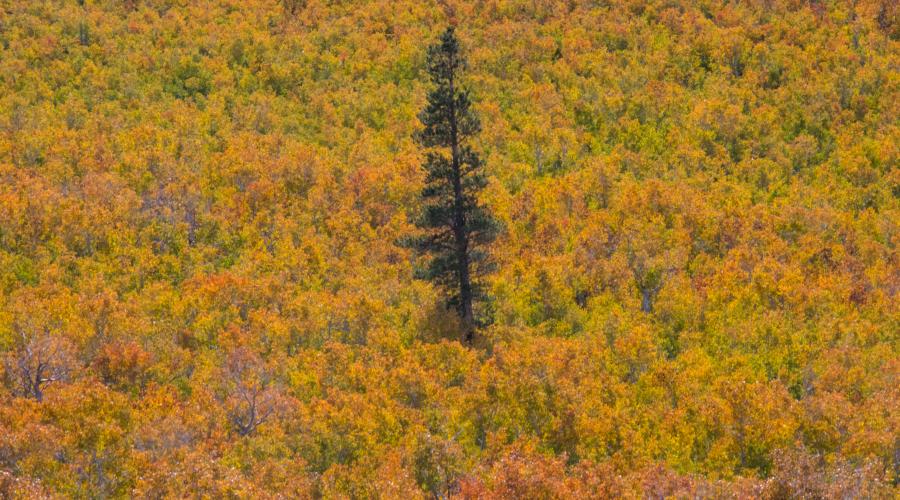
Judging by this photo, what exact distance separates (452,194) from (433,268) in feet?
15.0

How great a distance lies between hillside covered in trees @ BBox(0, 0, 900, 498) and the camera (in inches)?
A: 1399

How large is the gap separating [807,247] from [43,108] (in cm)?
7028

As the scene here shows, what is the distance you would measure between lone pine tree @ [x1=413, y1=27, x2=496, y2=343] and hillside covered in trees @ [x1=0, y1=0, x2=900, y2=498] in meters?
0.80

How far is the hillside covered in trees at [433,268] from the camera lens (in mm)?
35531

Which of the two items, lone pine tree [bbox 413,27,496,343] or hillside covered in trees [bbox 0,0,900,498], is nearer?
hillside covered in trees [bbox 0,0,900,498]

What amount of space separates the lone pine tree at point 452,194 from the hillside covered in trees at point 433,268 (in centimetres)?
80

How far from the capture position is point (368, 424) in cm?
3697

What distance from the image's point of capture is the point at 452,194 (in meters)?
48.2

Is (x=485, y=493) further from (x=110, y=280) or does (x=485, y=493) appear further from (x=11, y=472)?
(x=110, y=280)

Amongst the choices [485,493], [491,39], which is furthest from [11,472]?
[491,39]

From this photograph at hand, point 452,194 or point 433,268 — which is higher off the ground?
point 452,194

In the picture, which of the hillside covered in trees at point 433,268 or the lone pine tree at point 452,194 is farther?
the lone pine tree at point 452,194

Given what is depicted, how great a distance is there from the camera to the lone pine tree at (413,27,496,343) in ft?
151

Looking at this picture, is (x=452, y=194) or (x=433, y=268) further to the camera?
(x=433, y=268)
